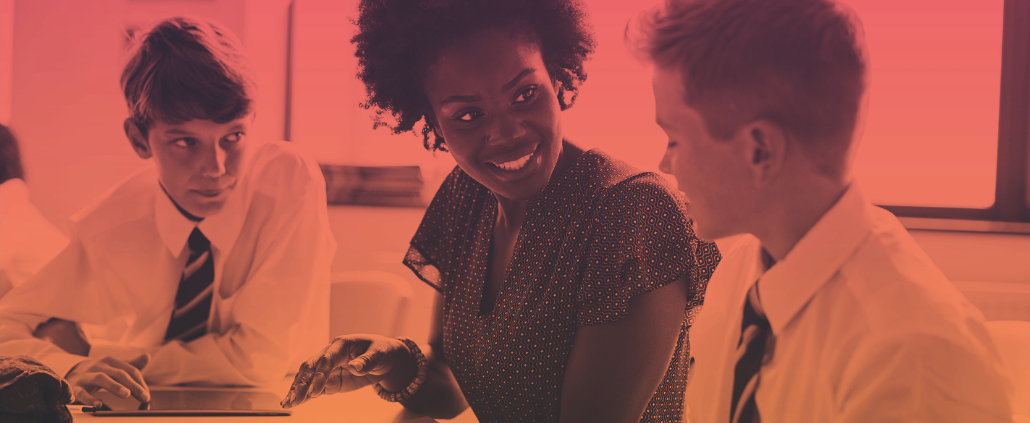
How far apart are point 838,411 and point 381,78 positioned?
29.0 inches

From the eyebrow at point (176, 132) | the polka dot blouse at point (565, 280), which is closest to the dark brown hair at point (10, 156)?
the eyebrow at point (176, 132)

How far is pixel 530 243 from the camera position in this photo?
0.85m

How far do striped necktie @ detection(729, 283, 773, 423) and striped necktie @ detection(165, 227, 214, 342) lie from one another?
985 millimetres

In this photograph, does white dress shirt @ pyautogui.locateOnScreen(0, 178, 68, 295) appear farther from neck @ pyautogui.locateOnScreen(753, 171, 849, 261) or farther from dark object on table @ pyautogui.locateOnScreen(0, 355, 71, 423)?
neck @ pyautogui.locateOnScreen(753, 171, 849, 261)

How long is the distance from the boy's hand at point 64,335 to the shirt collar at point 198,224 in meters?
0.24

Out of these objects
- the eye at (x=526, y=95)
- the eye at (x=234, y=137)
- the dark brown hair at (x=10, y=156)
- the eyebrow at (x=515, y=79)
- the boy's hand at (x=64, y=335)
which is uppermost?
the eyebrow at (x=515, y=79)

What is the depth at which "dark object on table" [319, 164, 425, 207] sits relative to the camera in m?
1.40

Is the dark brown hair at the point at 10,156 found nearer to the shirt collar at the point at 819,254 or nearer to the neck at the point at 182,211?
the neck at the point at 182,211

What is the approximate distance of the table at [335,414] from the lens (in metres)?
1.09

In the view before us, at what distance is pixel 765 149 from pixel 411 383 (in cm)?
72

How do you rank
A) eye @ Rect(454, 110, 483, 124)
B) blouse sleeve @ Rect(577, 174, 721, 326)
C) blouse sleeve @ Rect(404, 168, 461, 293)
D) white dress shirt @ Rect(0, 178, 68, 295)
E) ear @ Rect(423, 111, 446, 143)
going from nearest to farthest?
blouse sleeve @ Rect(577, 174, 721, 326)
eye @ Rect(454, 110, 483, 124)
ear @ Rect(423, 111, 446, 143)
blouse sleeve @ Rect(404, 168, 461, 293)
white dress shirt @ Rect(0, 178, 68, 295)

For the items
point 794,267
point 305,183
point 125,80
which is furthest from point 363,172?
point 794,267

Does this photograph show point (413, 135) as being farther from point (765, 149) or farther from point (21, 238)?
point (765, 149)

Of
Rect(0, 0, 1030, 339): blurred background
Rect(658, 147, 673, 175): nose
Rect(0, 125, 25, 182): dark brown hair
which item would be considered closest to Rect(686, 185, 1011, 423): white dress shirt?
Rect(658, 147, 673, 175): nose
